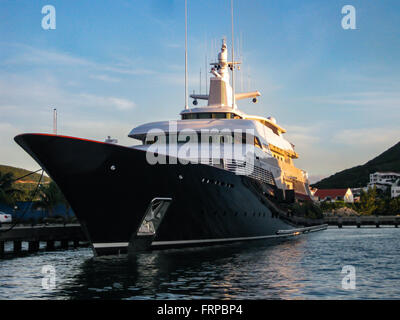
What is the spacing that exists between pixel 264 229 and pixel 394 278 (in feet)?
49.3

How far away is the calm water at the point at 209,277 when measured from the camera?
49.4 feet

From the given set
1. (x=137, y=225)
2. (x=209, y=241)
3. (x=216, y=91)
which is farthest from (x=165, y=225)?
(x=216, y=91)

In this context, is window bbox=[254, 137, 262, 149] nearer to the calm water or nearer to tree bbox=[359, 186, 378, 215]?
the calm water

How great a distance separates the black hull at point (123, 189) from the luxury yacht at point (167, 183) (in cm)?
4

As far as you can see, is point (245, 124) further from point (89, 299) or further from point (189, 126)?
point (89, 299)

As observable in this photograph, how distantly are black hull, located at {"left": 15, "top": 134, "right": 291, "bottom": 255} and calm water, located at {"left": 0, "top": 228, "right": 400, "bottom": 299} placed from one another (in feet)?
3.03

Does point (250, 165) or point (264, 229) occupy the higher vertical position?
point (250, 165)

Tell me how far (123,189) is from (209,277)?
582 cm

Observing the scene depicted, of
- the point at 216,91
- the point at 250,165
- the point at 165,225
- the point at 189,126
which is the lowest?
the point at 165,225

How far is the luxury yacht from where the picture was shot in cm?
2156

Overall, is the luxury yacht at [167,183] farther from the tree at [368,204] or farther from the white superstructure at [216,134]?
the tree at [368,204]

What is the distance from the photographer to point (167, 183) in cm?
2327

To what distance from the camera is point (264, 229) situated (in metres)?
33.1
